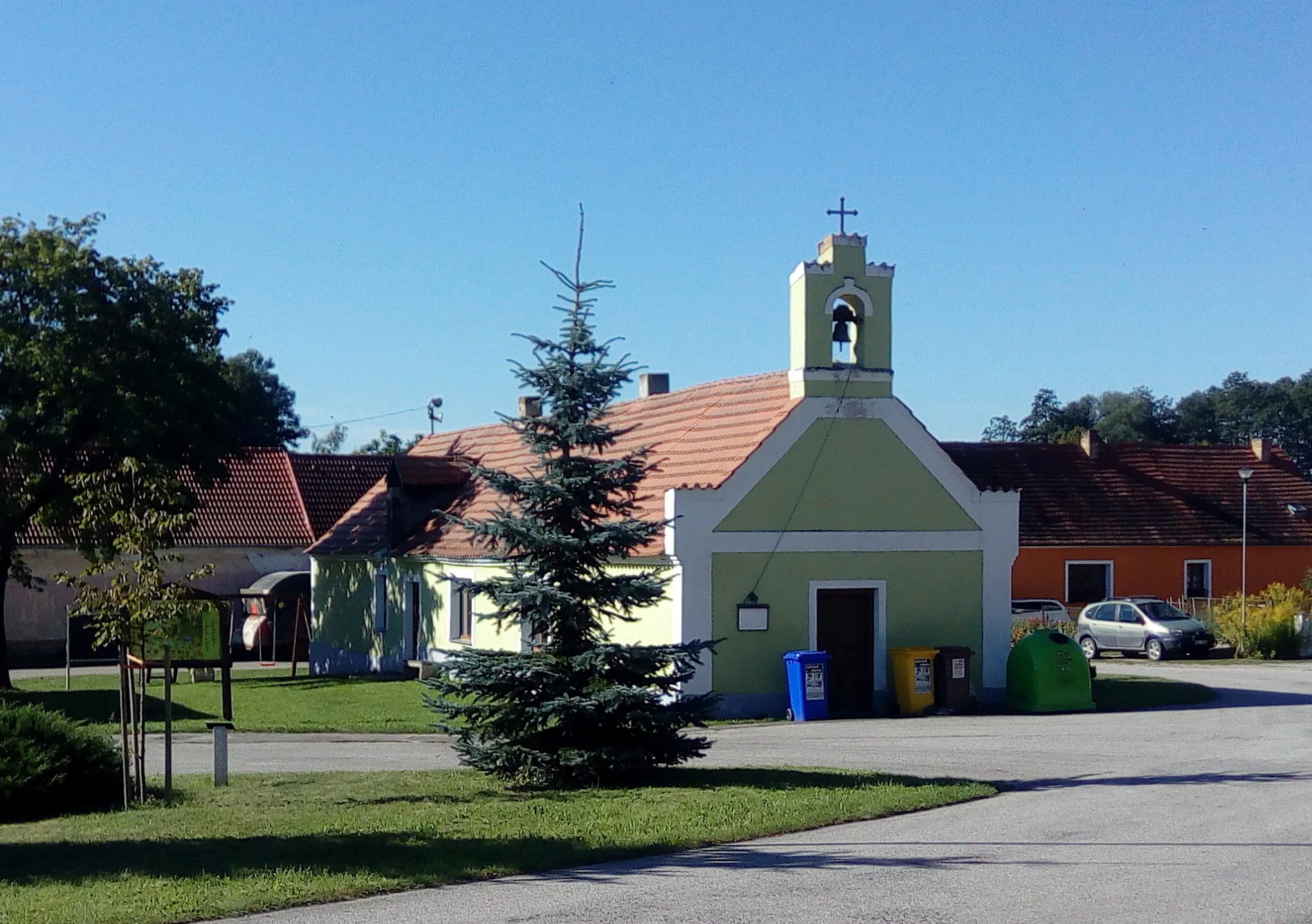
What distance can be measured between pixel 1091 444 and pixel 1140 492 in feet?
9.16

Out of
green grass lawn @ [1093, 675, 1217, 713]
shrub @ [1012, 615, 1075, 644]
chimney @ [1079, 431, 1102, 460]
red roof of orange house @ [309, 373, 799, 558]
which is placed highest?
chimney @ [1079, 431, 1102, 460]

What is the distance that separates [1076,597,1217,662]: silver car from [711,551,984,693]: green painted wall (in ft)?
42.4

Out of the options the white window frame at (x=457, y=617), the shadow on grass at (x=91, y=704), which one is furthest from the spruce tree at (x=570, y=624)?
the white window frame at (x=457, y=617)

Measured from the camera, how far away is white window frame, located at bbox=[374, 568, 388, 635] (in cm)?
3338

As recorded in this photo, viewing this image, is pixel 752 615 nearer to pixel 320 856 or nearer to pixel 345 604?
pixel 320 856

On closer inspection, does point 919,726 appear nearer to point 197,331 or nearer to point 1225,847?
point 1225,847

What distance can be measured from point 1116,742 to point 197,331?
20.5 metres

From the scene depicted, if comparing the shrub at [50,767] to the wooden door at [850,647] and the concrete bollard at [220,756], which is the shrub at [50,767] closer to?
the concrete bollard at [220,756]

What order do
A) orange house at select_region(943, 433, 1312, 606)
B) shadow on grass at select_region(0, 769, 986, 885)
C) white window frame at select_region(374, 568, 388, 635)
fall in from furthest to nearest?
orange house at select_region(943, 433, 1312, 606)
white window frame at select_region(374, 568, 388, 635)
shadow on grass at select_region(0, 769, 986, 885)

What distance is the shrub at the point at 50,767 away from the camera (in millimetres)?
13781

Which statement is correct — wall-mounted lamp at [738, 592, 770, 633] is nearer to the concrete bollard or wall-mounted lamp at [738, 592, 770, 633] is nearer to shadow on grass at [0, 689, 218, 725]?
shadow on grass at [0, 689, 218, 725]

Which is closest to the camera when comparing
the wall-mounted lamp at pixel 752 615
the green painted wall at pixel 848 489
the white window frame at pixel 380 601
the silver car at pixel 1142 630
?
the wall-mounted lamp at pixel 752 615

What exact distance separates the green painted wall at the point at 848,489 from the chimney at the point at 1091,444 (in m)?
26.7

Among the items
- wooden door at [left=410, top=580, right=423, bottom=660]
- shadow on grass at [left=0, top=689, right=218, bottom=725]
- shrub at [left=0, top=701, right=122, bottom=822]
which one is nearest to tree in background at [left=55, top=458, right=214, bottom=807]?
shrub at [left=0, top=701, right=122, bottom=822]
